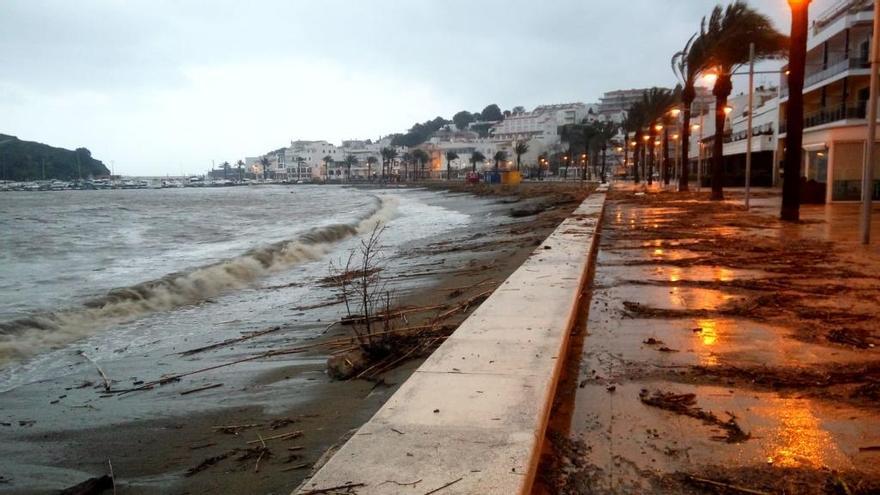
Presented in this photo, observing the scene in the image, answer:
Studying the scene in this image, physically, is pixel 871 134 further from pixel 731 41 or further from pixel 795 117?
pixel 731 41

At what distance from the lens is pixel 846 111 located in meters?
27.2

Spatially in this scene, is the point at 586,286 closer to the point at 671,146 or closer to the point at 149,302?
the point at 149,302

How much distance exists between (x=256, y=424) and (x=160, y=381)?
79.8 inches

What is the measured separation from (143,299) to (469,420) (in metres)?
9.64

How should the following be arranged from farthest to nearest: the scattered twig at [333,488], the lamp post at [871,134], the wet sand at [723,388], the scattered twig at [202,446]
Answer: the lamp post at [871,134] < the scattered twig at [202,446] < the wet sand at [723,388] < the scattered twig at [333,488]


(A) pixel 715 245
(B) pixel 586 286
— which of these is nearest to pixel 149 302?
(B) pixel 586 286

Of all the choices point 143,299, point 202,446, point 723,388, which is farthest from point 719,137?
point 202,446

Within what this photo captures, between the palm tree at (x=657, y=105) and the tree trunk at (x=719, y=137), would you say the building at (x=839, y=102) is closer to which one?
the tree trunk at (x=719, y=137)

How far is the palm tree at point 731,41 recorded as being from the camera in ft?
95.3

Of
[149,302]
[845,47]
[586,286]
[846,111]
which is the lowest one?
[149,302]

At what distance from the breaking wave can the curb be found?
5.85 m

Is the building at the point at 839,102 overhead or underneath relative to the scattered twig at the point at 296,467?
overhead

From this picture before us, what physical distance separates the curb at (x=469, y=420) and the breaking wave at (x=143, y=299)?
585 centimetres

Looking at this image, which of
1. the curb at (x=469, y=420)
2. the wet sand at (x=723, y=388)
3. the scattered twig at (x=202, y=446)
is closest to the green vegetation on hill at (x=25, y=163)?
the scattered twig at (x=202, y=446)
